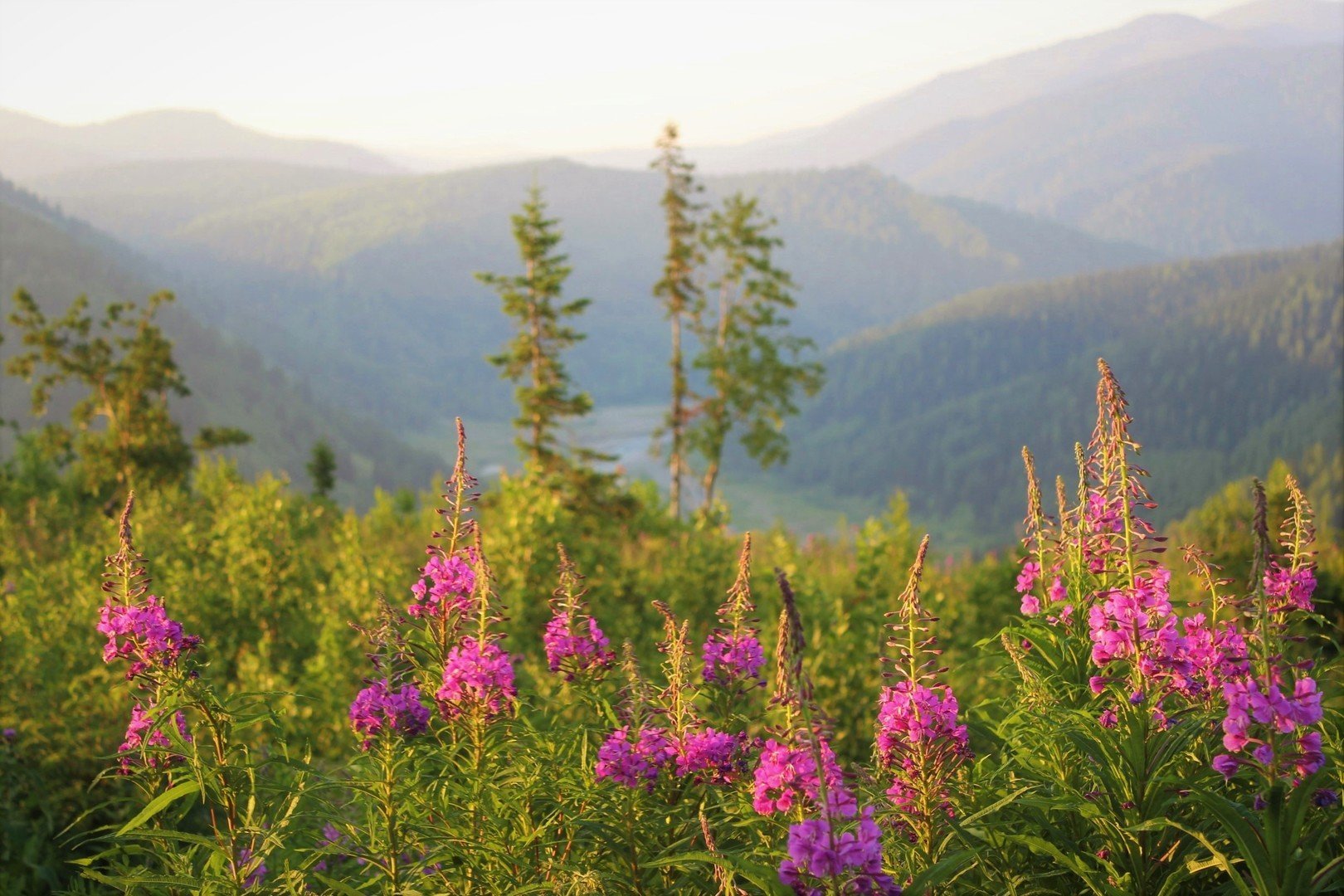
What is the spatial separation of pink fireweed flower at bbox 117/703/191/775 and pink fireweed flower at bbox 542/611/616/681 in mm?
1221

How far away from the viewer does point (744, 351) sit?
2822cm

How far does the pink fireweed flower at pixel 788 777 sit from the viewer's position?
2346mm

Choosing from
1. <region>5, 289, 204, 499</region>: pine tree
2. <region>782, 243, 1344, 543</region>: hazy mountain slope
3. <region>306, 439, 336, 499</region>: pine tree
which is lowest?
<region>782, 243, 1344, 543</region>: hazy mountain slope

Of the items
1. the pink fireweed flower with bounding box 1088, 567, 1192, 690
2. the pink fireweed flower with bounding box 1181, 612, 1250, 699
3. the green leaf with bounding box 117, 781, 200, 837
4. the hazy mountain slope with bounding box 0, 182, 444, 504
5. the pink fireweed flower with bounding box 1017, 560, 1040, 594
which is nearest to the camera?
the green leaf with bounding box 117, 781, 200, 837

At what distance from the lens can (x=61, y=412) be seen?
308 ft

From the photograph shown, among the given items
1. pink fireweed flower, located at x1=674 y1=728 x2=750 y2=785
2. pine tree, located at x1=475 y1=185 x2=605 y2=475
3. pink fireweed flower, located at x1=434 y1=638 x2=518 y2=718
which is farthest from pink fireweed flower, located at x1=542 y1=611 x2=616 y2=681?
pine tree, located at x1=475 y1=185 x2=605 y2=475

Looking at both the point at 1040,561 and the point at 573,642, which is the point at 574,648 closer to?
the point at 573,642

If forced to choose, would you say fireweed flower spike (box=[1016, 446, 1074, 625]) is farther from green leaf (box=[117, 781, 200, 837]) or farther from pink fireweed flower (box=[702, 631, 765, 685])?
green leaf (box=[117, 781, 200, 837])

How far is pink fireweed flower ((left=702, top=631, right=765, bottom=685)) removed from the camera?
3.38 meters

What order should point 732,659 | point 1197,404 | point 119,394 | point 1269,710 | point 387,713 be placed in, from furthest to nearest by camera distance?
point 1197,404 < point 119,394 < point 732,659 < point 387,713 < point 1269,710

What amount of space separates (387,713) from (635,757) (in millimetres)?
842

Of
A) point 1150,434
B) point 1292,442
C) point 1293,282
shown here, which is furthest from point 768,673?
point 1293,282

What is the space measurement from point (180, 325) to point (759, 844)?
430ft

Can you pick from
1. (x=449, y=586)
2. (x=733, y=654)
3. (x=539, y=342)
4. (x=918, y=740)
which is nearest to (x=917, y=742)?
(x=918, y=740)
